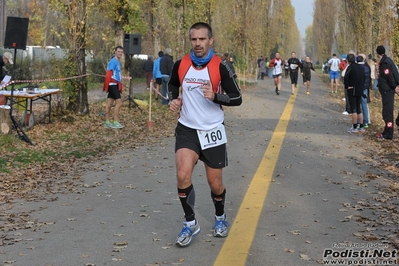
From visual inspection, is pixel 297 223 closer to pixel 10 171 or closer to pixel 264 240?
pixel 264 240

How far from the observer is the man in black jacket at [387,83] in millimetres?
16172

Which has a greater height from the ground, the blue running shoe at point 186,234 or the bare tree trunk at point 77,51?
the bare tree trunk at point 77,51

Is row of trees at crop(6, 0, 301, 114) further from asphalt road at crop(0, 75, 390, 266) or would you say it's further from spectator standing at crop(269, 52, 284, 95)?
asphalt road at crop(0, 75, 390, 266)

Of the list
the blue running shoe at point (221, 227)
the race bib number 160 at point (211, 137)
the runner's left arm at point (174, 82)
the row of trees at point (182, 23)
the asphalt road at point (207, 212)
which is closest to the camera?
the asphalt road at point (207, 212)

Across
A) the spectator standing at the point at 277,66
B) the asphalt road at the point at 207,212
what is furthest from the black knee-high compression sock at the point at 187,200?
the spectator standing at the point at 277,66

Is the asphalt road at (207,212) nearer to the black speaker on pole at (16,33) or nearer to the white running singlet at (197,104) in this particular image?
the white running singlet at (197,104)

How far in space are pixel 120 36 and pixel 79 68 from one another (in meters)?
7.59

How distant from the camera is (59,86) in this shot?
20266 mm

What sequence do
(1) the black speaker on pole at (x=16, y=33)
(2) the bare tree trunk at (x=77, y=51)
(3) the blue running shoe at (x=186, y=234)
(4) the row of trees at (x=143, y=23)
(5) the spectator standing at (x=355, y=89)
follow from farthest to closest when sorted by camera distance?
(4) the row of trees at (x=143, y=23) < (2) the bare tree trunk at (x=77, y=51) < (5) the spectator standing at (x=355, y=89) < (1) the black speaker on pole at (x=16, y=33) < (3) the blue running shoe at (x=186, y=234)

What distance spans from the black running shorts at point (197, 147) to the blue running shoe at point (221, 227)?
0.63 meters

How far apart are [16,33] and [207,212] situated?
8217 mm

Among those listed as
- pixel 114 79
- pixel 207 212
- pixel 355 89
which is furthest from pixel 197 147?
pixel 355 89

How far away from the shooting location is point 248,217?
25.4 ft

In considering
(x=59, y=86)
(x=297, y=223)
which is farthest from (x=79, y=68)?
(x=297, y=223)
